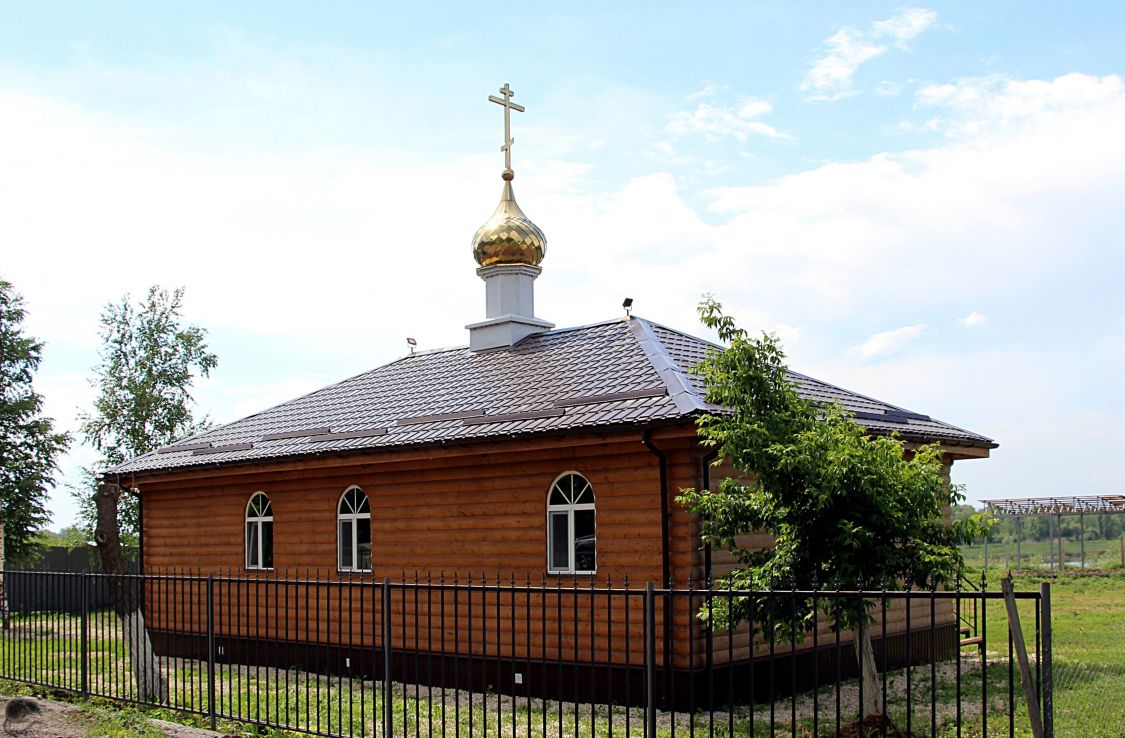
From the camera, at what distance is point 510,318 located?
16.2 m

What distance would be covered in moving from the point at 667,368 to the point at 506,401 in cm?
204

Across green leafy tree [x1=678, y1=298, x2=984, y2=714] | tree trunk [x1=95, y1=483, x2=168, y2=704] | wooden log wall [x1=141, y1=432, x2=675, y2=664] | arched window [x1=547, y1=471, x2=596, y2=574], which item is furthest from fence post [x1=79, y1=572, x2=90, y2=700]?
green leafy tree [x1=678, y1=298, x2=984, y2=714]

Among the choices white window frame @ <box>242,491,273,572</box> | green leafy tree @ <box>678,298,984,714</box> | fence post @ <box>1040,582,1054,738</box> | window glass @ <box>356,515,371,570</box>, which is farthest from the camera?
white window frame @ <box>242,491,273,572</box>

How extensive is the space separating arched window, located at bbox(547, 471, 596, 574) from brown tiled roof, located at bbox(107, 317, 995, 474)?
0.73 meters

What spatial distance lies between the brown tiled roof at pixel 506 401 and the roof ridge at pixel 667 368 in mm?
18

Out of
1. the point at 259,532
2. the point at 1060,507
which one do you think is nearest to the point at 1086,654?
the point at 259,532

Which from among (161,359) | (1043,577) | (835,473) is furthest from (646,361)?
(1043,577)

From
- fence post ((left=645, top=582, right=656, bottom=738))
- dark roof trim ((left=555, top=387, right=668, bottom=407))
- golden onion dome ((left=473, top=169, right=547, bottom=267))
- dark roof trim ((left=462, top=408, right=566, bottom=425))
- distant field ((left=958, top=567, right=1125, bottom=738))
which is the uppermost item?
golden onion dome ((left=473, top=169, right=547, bottom=267))

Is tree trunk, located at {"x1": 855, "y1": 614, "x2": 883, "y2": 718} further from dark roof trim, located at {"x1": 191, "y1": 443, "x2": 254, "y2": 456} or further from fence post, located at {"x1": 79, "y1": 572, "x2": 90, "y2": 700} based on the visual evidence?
dark roof trim, located at {"x1": 191, "y1": 443, "x2": 254, "y2": 456}

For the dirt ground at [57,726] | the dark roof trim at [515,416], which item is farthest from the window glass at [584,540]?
the dirt ground at [57,726]

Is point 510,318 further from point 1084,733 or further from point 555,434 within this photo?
point 1084,733

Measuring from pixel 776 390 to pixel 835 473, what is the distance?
3.52 ft

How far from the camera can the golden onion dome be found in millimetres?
16828

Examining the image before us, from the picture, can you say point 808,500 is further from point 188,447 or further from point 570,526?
point 188,447
